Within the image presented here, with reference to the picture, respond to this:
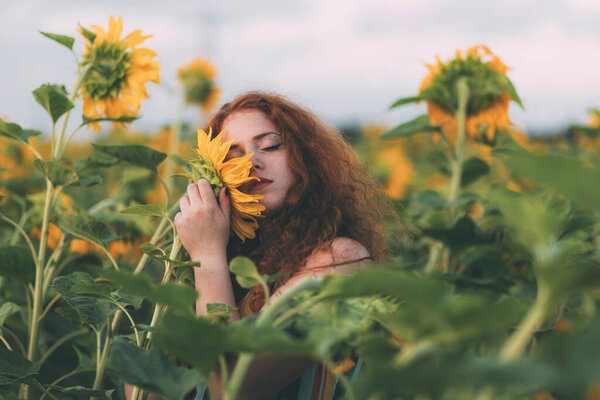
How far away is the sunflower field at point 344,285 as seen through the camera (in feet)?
1.06

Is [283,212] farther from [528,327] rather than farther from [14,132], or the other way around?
[528,327]

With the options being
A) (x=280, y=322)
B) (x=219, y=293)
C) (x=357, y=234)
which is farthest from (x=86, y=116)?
(x=280, y=322)

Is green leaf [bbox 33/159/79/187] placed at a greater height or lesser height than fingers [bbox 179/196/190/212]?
greater

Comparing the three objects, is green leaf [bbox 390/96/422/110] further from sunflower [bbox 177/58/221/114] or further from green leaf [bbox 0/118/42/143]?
sunflower [bbox 177/58/221/114]

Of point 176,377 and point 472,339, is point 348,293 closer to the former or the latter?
point 472,339

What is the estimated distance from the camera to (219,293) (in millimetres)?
799

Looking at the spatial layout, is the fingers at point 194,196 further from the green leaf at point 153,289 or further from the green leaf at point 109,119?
the green leaf at point 153,289

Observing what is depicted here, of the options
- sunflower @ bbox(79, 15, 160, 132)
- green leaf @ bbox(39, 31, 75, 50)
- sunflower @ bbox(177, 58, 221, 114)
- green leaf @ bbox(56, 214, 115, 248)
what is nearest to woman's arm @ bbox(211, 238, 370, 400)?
green leaf @ bbox(56, 214, 115, 248)

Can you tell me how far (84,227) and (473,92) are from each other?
78 centimetres

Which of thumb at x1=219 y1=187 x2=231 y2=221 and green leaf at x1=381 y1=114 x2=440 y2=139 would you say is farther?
green leaf at x1=381 y1=114 x2=440 y2=139

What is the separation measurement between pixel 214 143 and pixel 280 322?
407 mm

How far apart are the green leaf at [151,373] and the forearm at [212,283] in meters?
0.31

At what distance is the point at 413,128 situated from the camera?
1193mm

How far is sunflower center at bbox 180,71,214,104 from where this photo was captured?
2.45m
